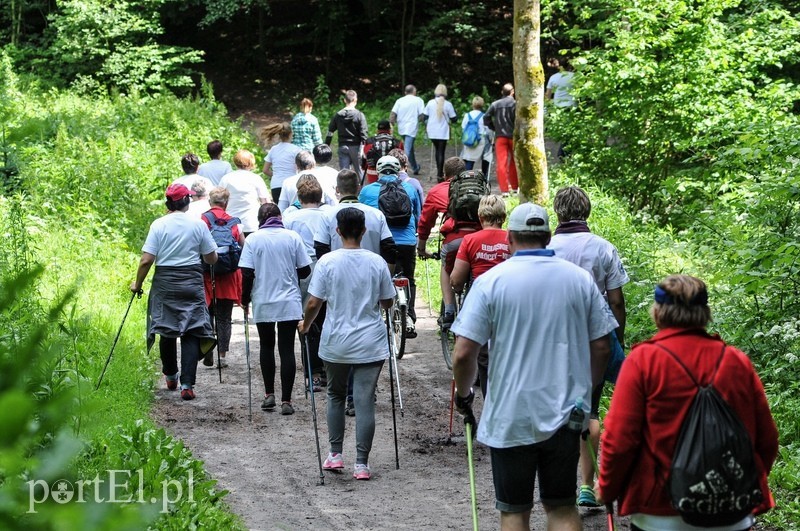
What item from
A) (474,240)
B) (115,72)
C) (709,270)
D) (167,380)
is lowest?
(167,380)

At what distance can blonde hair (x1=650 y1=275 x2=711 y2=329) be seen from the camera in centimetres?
403

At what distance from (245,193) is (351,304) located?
18.4 feet

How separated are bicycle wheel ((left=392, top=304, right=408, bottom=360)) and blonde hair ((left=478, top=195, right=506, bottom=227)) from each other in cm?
312

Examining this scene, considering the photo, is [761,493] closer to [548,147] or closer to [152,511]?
[152,511]

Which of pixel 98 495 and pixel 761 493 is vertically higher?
pixel 98 495

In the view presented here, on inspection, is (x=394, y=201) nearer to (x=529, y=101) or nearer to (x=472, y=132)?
(x=529, y=101)

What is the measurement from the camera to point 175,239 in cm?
983

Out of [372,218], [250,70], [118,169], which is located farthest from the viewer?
[250,70]

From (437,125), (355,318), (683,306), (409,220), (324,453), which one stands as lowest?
(324,453)

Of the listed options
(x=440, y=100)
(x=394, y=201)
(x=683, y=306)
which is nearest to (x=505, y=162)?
(x=440, y=100)

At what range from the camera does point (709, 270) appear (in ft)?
39.8

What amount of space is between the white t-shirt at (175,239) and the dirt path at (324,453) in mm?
1448

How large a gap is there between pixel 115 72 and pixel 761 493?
89.3ft

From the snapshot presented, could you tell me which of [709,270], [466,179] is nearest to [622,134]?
[709,270]
